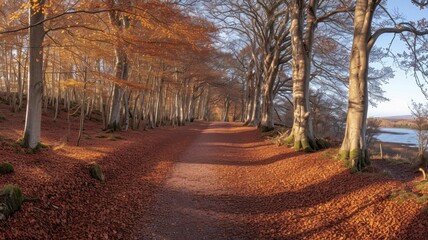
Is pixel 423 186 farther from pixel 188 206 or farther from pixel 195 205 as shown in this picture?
pixel 188 206

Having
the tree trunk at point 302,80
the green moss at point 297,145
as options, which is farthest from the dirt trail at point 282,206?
the tree trunk at point 302,80

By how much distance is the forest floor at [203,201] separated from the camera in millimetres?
4691

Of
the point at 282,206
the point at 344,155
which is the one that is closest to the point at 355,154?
the point at 344,155

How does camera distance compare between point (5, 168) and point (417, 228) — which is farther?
point (5, 168)

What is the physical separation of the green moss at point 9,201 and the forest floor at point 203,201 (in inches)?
4.0

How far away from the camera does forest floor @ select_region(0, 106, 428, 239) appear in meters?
4.69

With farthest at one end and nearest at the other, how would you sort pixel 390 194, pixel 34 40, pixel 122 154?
1. pixel 122 154
2. pixel 34 40
3. pixel 390 194

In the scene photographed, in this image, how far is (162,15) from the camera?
898 centimetres

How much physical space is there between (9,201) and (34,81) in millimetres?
4788

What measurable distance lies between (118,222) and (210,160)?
6.26 m

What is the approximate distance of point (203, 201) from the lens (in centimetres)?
639

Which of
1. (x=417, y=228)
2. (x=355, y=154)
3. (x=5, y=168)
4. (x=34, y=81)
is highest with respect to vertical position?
(x=34, y=81)

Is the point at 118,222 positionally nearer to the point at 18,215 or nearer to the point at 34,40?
the point at 18,215

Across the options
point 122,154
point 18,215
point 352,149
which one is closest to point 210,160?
point 122,154
